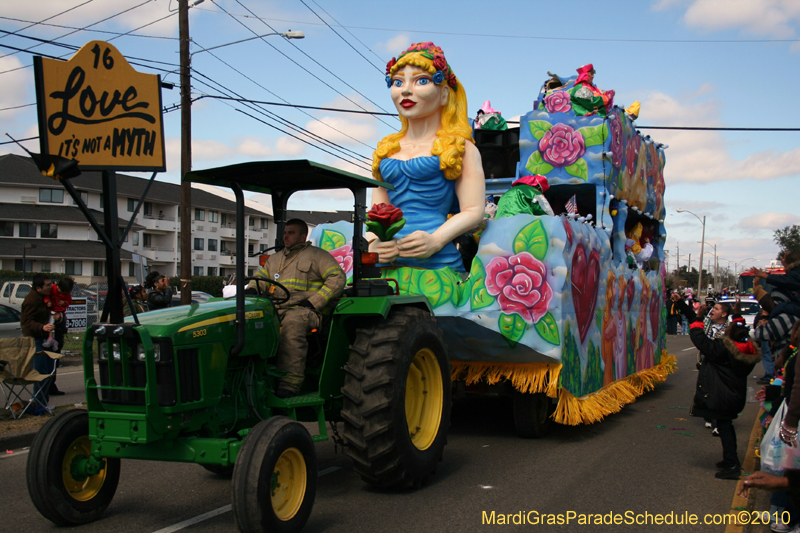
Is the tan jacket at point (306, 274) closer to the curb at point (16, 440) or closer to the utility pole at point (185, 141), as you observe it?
the curb at point (16, 440)

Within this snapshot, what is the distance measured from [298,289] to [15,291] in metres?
20.7

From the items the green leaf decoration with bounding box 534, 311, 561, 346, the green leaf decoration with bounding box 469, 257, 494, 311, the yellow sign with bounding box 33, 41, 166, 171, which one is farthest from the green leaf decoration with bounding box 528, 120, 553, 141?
the yellow sign with bounding box 33, 41, 166, 171

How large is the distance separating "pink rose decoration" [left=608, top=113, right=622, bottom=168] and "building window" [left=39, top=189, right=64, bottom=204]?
1728 inches

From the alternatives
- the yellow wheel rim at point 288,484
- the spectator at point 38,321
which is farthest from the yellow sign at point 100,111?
the spectator at point 38,321

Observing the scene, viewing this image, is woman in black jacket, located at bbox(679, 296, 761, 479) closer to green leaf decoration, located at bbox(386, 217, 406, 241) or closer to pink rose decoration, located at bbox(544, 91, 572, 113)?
green leaf decoration, located at bbox(386, 217, 406, 241)

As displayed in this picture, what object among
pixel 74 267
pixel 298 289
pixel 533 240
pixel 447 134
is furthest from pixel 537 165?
pixel 74 267

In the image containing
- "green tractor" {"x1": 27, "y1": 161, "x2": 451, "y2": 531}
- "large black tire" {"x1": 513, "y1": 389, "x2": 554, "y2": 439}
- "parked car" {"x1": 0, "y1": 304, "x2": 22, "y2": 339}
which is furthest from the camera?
"parked car" {"x1": 0, "y1": 304, "x2": 22, "y2": 339}

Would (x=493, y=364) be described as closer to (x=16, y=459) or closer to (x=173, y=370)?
(x=173, y=370)

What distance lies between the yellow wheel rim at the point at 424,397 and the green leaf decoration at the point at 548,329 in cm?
141

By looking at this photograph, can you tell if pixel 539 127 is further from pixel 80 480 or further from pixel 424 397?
pixel 80 480

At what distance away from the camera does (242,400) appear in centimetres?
473

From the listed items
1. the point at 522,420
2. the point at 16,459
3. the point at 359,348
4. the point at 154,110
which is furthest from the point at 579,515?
the point at 16,459

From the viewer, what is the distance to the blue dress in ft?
24.1

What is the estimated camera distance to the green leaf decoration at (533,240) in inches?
269
